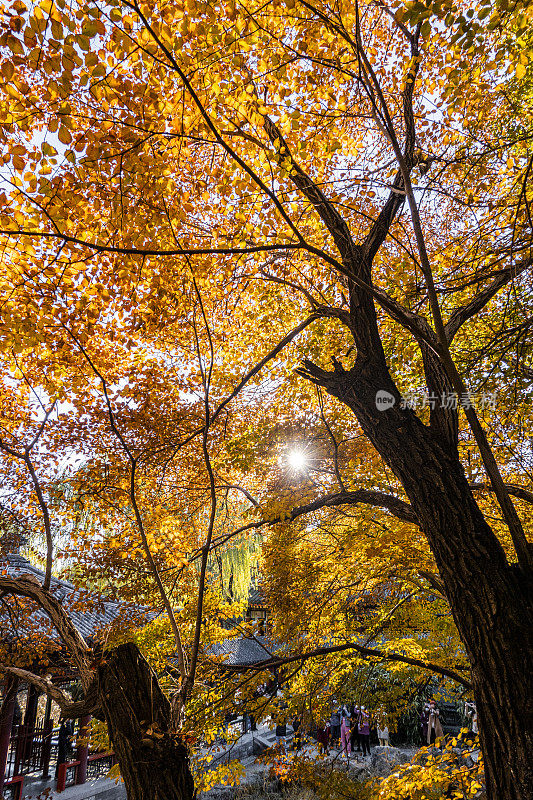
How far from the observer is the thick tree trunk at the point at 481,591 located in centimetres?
227

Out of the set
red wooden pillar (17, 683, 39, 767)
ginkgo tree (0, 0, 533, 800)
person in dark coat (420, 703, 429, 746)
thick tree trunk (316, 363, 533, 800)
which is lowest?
person in dark coat (420, 703, 429, 746)

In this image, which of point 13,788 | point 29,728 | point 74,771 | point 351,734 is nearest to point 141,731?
point 13,788

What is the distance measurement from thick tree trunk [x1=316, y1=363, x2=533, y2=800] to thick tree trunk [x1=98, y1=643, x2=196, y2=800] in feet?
6.63

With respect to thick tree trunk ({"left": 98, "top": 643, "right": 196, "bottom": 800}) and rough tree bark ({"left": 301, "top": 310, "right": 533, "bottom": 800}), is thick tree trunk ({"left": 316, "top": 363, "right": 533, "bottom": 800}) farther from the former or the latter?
thick tree trunk ({"left": 98, "top": 643, "right": 196, "bottom": 800})

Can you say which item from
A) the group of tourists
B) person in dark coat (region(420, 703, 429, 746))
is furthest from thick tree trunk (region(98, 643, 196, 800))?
person in dark coat (region(420, 703, 429, 746))

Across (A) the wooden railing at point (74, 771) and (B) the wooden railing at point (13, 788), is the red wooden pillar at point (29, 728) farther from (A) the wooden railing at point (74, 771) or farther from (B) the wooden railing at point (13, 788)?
(A) the wooden railing at point (74, 771)

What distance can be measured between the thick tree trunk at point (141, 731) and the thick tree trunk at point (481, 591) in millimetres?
2020

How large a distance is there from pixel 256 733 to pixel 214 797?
399 cm

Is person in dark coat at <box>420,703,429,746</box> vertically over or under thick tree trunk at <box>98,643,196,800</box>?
under

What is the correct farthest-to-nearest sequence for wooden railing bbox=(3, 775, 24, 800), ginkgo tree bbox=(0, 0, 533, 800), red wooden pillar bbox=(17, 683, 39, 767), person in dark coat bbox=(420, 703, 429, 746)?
1. person in dark coat bbox=(420, 703, 429, 746)
2. red wooden pillar bbox=(17, 683, 39, 767)
3. wooden railing bbox=(3, 775, 24, 800)
4. ginkgo tree bbox=(0, 0, 533, 800)

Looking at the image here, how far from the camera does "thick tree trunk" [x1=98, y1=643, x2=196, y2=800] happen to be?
3.02m

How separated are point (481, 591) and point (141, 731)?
257cm

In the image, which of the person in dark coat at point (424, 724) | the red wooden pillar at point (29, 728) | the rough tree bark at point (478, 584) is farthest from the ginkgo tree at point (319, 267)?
the person in dark coat at point (424, 724)

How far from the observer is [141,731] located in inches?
125
